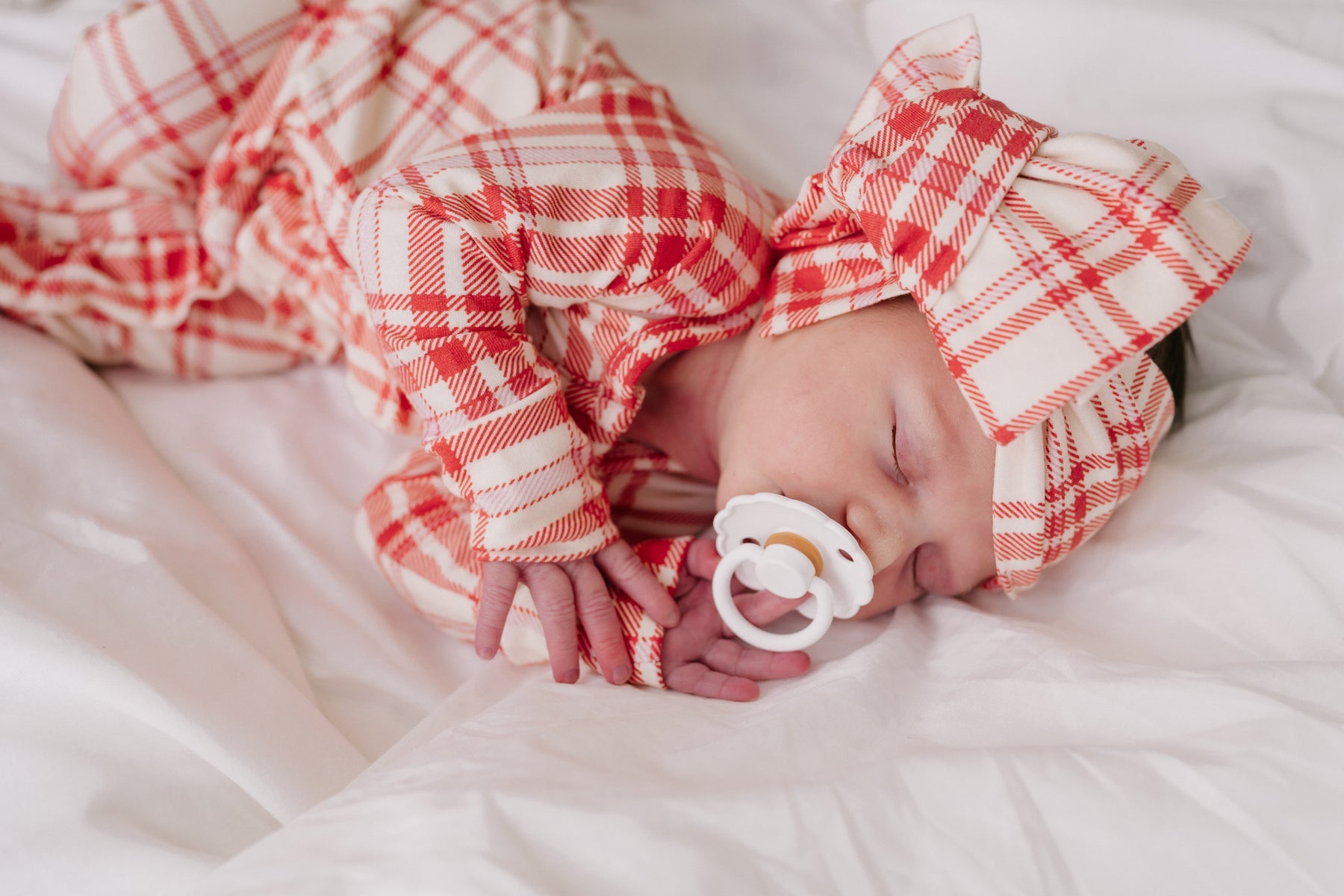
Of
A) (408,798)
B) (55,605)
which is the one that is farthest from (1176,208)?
(55,605)

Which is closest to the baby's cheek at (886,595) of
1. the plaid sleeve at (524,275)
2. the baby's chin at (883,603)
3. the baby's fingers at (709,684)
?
the baby's chin at (883,603)

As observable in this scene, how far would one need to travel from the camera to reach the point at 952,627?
91cm

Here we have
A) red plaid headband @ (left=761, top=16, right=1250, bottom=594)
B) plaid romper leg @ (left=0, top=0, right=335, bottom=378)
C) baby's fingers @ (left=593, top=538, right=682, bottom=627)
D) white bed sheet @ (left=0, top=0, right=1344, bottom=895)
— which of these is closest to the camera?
white bed sheet @ (left=0, top=0, right=1344, bottom=895)

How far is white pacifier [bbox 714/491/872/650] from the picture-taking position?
2.73 ft

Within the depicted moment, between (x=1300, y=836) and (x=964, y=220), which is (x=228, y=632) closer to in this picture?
(x=964, y=220)

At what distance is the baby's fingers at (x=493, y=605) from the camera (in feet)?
3.01

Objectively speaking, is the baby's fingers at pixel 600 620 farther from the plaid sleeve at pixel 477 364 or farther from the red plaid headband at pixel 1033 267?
the red plaid headband at pixel 1033 267

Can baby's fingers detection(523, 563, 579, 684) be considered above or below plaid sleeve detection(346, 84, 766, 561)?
below

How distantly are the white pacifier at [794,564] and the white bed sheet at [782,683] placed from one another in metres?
0.05

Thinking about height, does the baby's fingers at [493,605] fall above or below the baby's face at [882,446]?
below

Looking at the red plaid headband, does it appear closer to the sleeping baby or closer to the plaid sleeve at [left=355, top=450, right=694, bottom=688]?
the sleeping baby

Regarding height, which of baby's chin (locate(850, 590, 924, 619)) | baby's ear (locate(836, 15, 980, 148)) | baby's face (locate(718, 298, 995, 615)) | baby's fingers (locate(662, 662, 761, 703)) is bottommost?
baby's fingers (locate(662, 662, 761, 703))

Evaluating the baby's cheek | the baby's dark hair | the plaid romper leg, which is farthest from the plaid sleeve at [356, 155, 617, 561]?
the baby's dark hair

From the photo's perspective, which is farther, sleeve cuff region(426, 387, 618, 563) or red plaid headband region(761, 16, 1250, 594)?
sleeve cuff region(426, 387, 618, 563)
